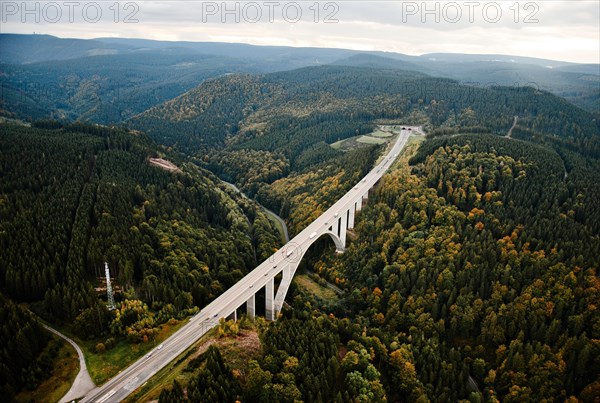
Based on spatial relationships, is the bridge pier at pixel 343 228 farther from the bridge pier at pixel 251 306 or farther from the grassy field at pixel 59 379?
the grassy field at pixel 59 379

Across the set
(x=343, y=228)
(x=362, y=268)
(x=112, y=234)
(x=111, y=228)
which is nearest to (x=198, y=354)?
(x=112, y=234)

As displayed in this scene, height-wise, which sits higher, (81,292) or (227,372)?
(81,292)

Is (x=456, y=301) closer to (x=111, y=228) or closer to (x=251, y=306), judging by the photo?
(x=251, y=306)

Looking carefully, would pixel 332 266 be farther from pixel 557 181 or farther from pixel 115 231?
pixel 557 181

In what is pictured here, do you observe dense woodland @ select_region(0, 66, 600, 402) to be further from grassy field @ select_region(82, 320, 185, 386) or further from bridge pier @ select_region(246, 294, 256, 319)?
bridge pier @ select_region(246, 294, 256, 319)

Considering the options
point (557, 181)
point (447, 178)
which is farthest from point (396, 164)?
point (557, 181)

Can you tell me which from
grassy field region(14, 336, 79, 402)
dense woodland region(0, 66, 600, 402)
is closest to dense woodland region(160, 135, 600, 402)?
dense woodland region(0, 66, 600, 402)
